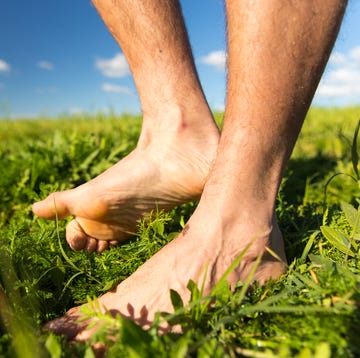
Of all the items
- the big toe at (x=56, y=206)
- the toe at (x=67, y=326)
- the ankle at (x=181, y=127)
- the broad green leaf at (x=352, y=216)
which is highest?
the ankle at (x=181, y=127)

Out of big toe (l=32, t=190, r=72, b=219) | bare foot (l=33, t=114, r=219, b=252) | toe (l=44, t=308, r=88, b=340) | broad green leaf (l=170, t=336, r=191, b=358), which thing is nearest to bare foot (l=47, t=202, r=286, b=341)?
toe (l=44, t=308, r=88, b=340)

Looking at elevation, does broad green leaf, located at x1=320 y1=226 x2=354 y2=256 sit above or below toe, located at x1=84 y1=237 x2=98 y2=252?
above

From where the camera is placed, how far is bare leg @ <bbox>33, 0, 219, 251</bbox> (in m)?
1.52

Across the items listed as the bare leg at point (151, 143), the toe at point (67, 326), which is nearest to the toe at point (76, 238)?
the bare leg at point (151, 143)

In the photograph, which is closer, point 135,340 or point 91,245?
point 135,340

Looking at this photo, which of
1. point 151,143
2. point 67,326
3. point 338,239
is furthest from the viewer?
point 151,143

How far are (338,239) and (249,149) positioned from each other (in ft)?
1.22

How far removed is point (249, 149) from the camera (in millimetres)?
1095

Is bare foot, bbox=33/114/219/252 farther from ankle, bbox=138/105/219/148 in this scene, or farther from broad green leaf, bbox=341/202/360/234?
broad green leaf, bbox=341/202/360/234

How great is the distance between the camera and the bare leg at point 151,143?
4.98 ft

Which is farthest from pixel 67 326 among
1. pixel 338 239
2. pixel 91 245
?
pixel 338 239

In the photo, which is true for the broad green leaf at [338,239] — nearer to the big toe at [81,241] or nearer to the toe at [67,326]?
the toe at [67,326]

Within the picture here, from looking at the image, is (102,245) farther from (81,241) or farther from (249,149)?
(249,149)

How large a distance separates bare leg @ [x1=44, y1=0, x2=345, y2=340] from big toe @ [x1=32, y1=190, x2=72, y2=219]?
0.55 m
